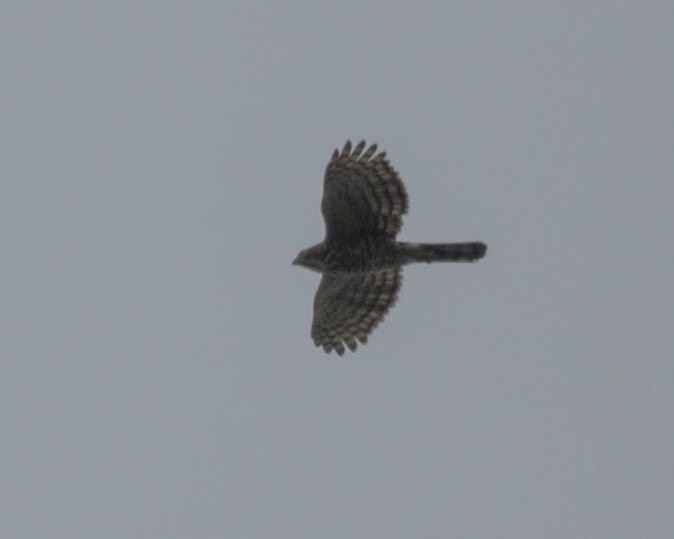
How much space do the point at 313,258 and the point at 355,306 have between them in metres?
1.77

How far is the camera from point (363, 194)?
2620 centimetres

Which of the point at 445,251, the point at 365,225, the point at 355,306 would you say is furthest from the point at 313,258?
the point at 445,251

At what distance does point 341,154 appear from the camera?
26.2 meters

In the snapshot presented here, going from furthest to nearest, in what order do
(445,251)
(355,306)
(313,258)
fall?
(355,306), (313,258), (445,251)

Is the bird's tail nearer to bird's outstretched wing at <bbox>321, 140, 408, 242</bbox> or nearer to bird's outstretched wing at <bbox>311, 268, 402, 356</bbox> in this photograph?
bird's outstretched wing at <bbox>321, 140, 408, 242</bbox>

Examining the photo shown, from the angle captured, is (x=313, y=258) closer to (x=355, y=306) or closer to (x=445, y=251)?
(x=355, y=306)

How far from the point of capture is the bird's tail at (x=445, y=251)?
26.0m

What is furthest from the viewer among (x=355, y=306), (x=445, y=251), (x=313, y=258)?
(x=355, y=306)

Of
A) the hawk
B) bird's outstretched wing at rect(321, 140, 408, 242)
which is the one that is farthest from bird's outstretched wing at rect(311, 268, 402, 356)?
bird's outstretched wing at rect(321, 140, 408, 242)

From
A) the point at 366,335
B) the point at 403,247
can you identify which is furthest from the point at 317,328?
the point at 403,247

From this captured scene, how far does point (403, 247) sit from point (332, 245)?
1.25 metres

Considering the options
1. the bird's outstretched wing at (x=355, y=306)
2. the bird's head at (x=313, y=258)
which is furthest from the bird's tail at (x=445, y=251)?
the bird's outstretched wing at (x=355, y=306)

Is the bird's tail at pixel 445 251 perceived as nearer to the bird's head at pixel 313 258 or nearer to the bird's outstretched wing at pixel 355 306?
the bird's head at pixel 313 258

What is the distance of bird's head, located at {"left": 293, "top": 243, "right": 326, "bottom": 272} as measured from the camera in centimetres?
2672
